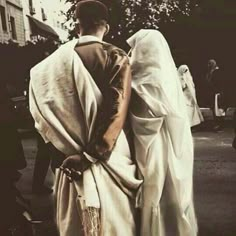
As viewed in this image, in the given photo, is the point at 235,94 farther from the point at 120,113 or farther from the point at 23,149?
the point at 23,149

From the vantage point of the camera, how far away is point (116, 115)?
131cm

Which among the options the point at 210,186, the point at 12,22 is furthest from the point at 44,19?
the point at 210,186

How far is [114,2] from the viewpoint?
157cm

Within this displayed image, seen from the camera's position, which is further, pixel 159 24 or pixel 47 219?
pixel 47 219

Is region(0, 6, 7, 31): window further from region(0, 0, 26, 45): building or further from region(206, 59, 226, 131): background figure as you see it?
region(206, 59, 226, 131): background figure

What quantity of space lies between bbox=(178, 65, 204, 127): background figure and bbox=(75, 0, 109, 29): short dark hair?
1.24 ft

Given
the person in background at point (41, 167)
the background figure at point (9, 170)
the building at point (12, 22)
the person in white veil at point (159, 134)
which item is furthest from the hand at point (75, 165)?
the building at point (12, 22)

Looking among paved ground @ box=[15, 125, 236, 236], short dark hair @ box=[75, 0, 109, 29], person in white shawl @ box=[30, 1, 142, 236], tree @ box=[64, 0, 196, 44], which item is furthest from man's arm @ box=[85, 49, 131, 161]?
paved ground @ box=[15, 125, 236, 236]

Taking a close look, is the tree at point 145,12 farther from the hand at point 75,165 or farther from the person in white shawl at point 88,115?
the hand at point 75,165

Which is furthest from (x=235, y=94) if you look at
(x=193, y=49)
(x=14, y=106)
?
(x=14, y=106)

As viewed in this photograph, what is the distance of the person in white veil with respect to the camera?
1.42m

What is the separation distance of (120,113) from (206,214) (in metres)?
0.77

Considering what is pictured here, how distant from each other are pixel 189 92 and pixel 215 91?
4.3 inches

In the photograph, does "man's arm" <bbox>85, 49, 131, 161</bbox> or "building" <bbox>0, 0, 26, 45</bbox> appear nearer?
"man's arm" <bbox>85, 49, 131, 161</bbox>
